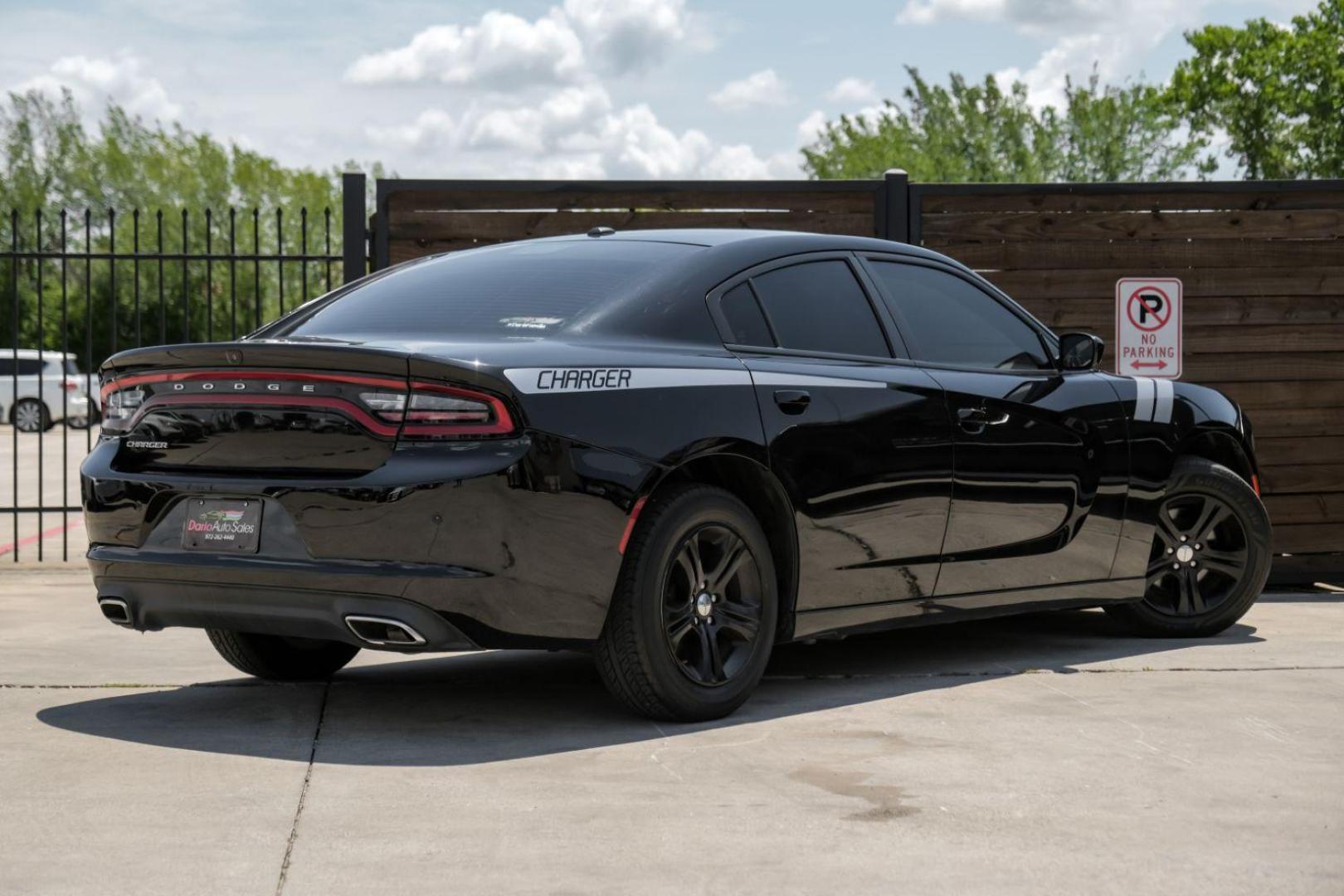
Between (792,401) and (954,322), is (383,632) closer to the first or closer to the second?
(792,401)

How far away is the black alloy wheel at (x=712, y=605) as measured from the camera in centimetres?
539

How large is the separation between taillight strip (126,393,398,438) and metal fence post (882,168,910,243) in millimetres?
5251

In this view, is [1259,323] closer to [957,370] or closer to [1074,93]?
[957,370]

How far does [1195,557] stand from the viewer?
7582 millimetres

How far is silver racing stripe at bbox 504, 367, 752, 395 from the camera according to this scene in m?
4.97

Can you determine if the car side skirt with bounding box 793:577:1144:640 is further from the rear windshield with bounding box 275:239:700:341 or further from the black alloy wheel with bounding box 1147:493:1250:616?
the rear windshield with bounding box 275:239:700:341

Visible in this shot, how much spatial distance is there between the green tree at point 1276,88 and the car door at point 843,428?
136ft

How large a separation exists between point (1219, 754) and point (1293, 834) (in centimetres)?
91

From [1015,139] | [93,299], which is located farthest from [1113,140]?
[93,299]

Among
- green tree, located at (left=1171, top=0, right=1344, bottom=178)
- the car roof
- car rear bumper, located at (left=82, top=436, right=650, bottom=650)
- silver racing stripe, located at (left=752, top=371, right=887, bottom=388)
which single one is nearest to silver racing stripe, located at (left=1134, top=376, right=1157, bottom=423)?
the car roof

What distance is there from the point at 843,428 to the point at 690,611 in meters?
0.85

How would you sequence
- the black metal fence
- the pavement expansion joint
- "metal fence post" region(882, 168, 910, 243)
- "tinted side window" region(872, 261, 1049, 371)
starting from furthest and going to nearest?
the black metal fence < "metal fence post" region(882, 168, 910, 243) < "tinted side window" region(872, 261, 1049, 371) < the pavement expansion joint

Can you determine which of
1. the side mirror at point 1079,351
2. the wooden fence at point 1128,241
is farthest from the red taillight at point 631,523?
the wooden fence at point 1128,241

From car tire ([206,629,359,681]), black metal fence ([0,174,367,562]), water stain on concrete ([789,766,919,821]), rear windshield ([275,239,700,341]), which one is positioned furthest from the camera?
black metal fence ([0,174,367,562])
